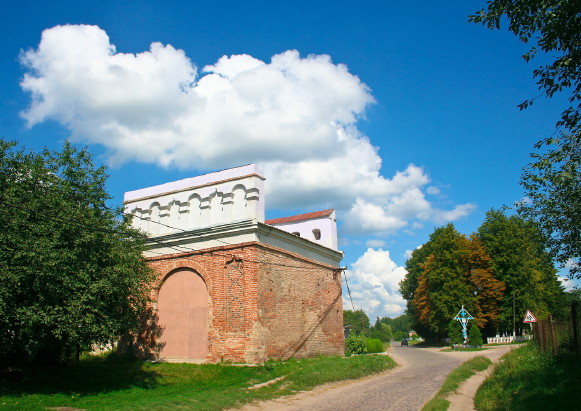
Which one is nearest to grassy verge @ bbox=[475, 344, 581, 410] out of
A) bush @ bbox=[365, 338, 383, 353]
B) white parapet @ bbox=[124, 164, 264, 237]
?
white parapet @ bbox=[124, 164, 264, 237]

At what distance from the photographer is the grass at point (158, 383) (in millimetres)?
11109

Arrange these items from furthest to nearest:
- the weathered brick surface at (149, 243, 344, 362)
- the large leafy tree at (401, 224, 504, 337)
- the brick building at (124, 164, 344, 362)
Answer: the large leafy tree at (401, 224, 504, 337)
the brick building at (124, 164, 344, 362)
the weathered brick surface at (149, 243, 344, 362)

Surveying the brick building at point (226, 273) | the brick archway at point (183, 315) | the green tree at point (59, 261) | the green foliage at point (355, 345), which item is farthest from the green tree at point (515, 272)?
the green tree at point (59, 261)

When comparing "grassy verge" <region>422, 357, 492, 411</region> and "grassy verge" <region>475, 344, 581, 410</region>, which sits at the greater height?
"grassy verge" <region>475, 344, 581, 410</region>

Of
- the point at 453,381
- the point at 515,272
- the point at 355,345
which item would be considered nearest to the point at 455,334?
the point at 515,272

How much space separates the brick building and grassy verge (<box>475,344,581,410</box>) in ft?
25.7

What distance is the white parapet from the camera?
56.8 feet

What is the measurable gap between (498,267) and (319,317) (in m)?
29.8

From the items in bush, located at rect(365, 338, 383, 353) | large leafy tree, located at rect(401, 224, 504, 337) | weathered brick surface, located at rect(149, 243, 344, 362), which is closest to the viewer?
weathered brick surface, located at rect(149, 243, 344, 362)

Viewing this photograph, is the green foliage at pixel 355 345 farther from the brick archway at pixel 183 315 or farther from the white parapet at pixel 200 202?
the white parapet at pixel 200 202

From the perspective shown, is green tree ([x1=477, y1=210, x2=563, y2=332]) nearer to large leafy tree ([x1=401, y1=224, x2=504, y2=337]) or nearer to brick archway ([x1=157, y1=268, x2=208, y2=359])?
large leafy tree ([x1=401, y1=224, x2=504, y2=337])

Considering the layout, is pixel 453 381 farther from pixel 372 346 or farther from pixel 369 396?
pixel 372 346

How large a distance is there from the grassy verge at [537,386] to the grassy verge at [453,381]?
88 centimetres

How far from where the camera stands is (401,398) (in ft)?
40.3
